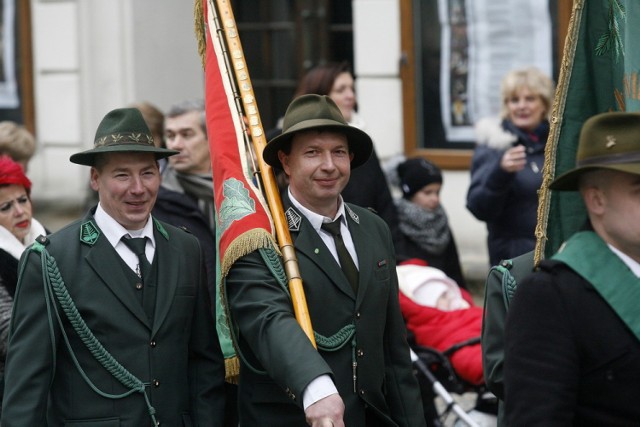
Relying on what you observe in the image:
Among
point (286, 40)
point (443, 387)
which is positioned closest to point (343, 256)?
point (443, 387)

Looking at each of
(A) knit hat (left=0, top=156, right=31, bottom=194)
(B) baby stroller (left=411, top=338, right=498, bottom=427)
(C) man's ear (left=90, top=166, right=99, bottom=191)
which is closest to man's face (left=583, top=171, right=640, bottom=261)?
(C) man's ear (left=90, top=166, right=99, bottom=191)

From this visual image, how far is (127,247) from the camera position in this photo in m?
4.48

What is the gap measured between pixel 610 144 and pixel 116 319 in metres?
1.79

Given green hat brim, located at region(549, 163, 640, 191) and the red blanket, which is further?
the red blanket

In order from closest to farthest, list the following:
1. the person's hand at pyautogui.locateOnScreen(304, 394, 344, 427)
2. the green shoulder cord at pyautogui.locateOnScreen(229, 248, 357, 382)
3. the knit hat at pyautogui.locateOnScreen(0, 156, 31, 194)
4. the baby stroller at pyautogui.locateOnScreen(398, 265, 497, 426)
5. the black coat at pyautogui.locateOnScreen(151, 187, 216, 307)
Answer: the person's hand at pyautogui.locateOnScreen(304, 394, 344, 427) < the green shoulder cord at pyautogui.locateOnScreen(229, 248, 357, 382) < the knit hat at pyautogui.locateOnScreen(0, 156, 31, 194) < the black coat at pyautogui.locateOnScreen(151, 187, 216, 307) < the baby stroller at pyautogui.locateOnScreen(398, 265, 497, 426)

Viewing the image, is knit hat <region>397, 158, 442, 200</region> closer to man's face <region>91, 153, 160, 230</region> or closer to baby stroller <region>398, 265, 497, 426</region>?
baby stroller <region>398, 265, 497, 426</region>

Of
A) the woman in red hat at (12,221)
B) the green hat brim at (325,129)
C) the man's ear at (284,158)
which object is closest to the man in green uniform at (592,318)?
the green hat brim at (325,129)

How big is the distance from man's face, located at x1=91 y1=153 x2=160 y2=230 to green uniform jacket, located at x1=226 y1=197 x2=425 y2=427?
1.24 ft

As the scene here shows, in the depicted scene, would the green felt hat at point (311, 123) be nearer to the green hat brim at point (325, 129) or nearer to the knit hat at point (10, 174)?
the green hat brim at point (325, 129)

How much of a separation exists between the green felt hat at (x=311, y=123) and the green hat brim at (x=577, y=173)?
1163 mm

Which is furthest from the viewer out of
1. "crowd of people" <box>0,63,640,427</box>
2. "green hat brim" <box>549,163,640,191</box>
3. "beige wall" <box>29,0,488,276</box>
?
"beige wall" <box>29,0,488,276</box>

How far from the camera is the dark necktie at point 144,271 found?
4410 mm

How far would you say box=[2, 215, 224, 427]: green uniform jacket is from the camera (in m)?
4.23

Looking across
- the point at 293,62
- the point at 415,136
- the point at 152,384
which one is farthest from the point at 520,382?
the point at 293,62
